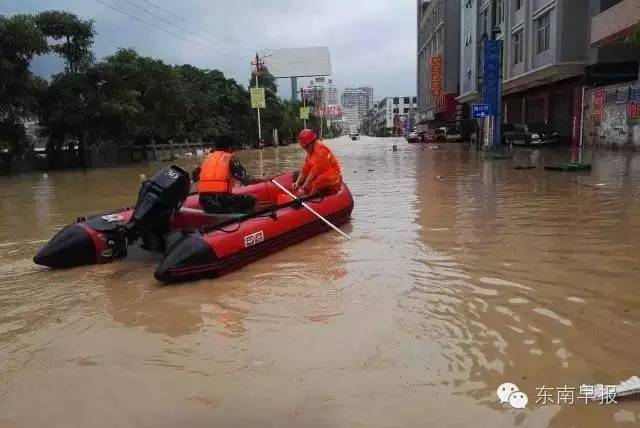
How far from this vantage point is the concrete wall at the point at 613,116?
69.3 ft

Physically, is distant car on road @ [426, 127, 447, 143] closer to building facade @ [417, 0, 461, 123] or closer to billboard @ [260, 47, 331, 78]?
building facade @ [417, 0, 461, 123]

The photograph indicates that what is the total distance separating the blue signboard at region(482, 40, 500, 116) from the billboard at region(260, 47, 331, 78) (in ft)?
153

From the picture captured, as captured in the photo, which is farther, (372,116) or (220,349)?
(372,116)

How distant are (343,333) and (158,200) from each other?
8.31 ft

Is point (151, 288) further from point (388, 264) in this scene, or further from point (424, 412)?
point (424, 412)

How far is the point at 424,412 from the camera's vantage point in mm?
2953

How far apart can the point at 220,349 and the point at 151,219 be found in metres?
2.27

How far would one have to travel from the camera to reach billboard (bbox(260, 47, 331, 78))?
2650 inches

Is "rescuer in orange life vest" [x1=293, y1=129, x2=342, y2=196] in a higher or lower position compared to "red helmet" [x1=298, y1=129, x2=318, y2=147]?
lower

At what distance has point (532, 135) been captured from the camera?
28.2m

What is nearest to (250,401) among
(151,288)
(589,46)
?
(151,288)

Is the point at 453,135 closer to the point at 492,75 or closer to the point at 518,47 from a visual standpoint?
the point at 518,47

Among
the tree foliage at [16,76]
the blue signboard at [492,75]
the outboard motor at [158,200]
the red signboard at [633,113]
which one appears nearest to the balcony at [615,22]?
the red signboard at [633,113]

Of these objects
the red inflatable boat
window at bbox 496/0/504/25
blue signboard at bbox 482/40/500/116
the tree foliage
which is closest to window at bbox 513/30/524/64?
window at bbox 496/0/504/25
